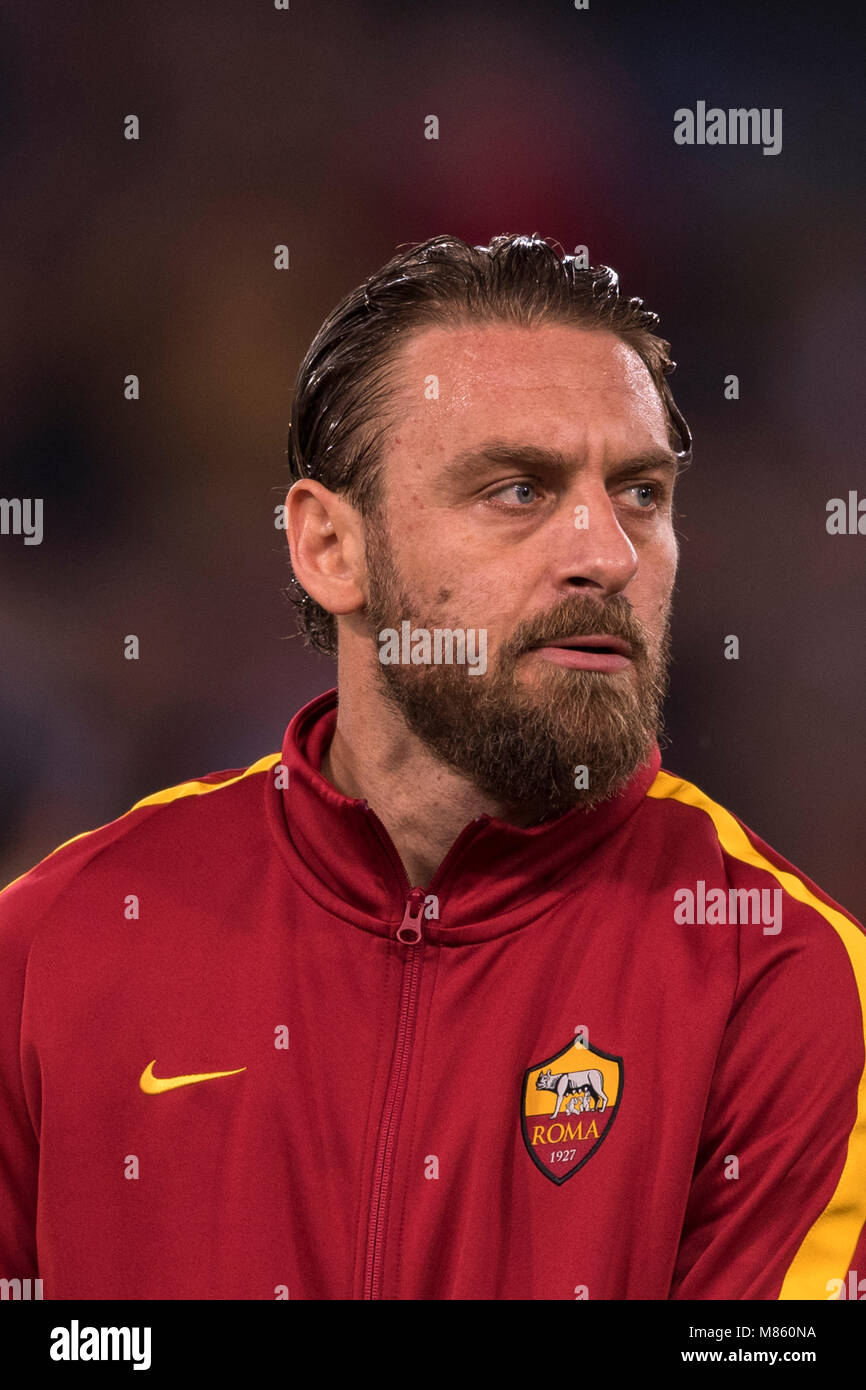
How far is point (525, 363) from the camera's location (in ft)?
5.05

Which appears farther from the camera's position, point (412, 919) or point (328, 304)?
point (328, 304)

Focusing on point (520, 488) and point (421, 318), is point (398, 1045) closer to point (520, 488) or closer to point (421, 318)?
point (520, 488)

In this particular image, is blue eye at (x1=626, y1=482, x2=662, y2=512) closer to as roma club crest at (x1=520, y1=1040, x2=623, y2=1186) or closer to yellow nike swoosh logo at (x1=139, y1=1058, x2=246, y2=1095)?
as roma club crest at (x1=520, y1=1040, x2=623, y2=1186)

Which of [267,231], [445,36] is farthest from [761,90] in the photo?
[267,231]

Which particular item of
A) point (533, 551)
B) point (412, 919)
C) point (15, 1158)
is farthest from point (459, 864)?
point (15, 1158)

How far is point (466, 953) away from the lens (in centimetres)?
149

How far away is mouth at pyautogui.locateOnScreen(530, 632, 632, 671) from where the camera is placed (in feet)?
4.79

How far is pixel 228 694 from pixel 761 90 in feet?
4.24

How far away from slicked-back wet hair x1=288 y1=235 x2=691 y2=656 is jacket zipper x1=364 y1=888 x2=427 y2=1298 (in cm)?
45

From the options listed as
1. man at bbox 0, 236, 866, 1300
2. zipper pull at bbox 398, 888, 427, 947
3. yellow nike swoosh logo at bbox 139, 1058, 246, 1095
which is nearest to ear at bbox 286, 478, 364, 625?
man at bbox 0, 236, 866, 1300

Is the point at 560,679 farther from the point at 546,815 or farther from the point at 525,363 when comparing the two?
the point at 525,363

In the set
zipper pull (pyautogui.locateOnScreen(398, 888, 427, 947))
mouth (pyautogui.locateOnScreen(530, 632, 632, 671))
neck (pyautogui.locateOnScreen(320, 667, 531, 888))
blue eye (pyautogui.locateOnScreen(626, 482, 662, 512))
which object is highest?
blue eye (pyautogui.locateOnScreen(626, 482, 662, 512))

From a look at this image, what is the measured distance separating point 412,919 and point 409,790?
17cm

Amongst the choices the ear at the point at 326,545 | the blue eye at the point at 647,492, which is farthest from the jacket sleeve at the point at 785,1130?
the ear at the point at 326,545
